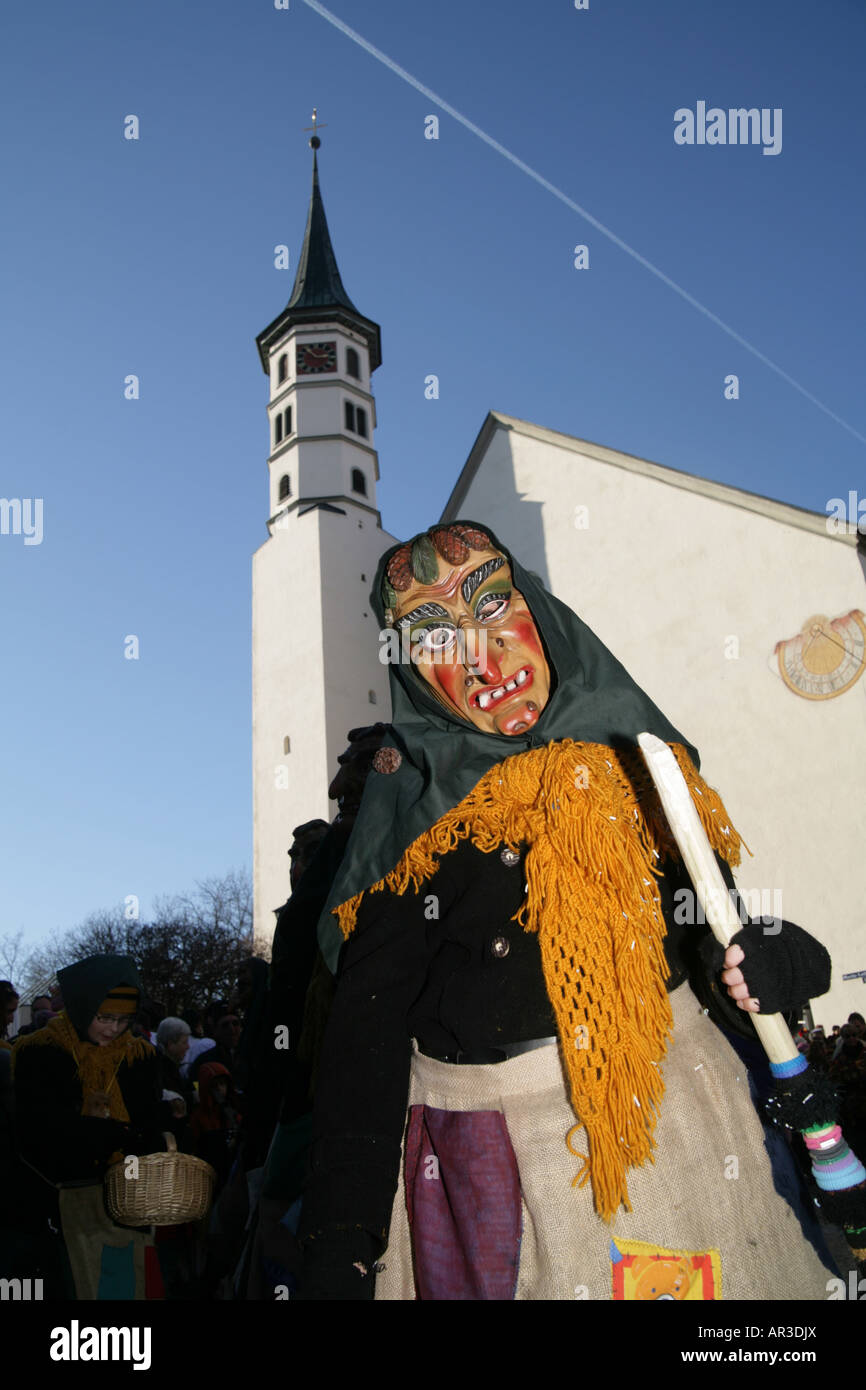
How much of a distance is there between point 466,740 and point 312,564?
33240 millimetres

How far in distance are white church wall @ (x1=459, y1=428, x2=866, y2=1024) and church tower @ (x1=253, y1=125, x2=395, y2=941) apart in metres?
12.2

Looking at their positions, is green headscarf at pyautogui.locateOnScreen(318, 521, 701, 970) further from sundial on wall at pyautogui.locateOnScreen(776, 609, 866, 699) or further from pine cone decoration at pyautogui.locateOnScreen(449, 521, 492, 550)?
sundial on wall at pyautogui.locateOnScreen(776, 609, 866, 699)

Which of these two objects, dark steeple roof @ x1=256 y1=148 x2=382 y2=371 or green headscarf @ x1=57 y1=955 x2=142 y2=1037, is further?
dark steeple roof @ x1=256 y1=148 x2=382 y2=371

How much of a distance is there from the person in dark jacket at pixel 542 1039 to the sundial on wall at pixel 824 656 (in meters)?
15.8

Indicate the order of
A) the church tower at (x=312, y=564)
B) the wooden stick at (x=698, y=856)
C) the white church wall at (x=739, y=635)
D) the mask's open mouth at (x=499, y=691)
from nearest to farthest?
the wooden stick at (x=698, y=856) < the mask's open mouth at (x=499, y=691) < the white church wall at (x=739, y=635) < the church tower at (x=312, y=564)

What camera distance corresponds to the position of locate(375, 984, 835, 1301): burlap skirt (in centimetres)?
185

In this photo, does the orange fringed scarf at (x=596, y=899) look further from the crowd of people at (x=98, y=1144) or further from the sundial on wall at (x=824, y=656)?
the sundial on wall at (x=824, y=656)

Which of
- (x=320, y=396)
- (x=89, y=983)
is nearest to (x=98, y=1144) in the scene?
(x=89, y=983)

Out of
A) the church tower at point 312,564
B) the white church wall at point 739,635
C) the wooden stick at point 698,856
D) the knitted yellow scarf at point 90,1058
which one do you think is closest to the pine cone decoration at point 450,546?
the wooden stick at point 698,856

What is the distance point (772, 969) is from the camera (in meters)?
1.80

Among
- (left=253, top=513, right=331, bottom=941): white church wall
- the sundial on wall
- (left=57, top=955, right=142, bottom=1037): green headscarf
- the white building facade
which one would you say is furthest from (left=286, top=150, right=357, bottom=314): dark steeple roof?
(left=57, top=955, right=142, bottom=1037): green headscarf

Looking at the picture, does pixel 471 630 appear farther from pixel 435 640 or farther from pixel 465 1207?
pixel 465 1207

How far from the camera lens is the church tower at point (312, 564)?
32.6 m
